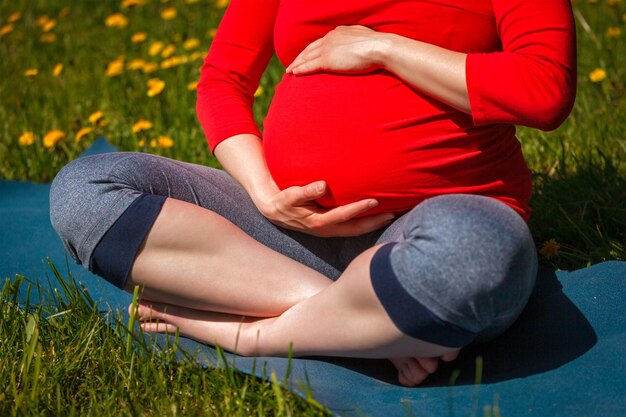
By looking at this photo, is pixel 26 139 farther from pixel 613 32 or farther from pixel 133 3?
pixel 613 32

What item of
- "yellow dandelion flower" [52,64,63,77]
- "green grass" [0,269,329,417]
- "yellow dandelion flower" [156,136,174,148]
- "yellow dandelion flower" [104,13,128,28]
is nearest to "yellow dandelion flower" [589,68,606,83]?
"yellow dandelion flower" [156,136,174,148]

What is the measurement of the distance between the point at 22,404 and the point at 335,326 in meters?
0.44

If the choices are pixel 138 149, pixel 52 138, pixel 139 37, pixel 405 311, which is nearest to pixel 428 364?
pixel 405 311

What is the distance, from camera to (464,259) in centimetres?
119

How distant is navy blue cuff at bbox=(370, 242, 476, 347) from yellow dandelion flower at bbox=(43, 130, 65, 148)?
1.43 meters

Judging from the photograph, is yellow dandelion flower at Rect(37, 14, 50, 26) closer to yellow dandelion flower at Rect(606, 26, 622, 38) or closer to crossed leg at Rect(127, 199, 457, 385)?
yellow dandelion flower at Rect(606, 26, 622, 38)

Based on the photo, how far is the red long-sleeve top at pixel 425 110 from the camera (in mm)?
1296

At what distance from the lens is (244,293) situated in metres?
1.44

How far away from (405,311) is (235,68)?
0.66 metres

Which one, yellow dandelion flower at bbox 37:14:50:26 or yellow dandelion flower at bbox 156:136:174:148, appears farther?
yellow dandelion flower at bbox 37:14:50:26

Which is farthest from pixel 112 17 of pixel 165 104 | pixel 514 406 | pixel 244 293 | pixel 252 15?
pixel 514 406

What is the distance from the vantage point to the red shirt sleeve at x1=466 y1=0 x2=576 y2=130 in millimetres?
1284

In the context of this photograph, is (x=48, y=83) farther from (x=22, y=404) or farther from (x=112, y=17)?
(x=22, y=404)

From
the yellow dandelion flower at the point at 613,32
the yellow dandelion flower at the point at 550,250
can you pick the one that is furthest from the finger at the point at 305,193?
the yellow dandelion flower at the point at 613,32
